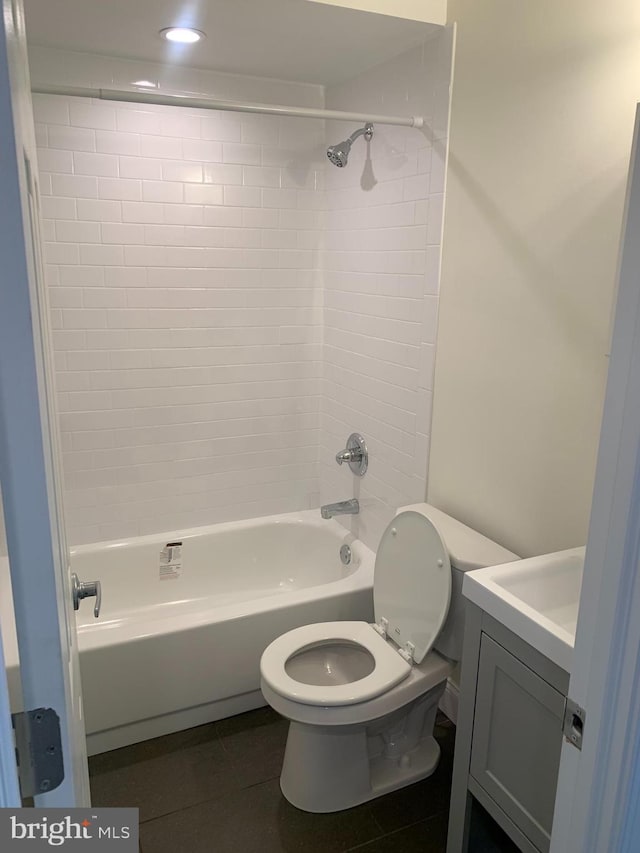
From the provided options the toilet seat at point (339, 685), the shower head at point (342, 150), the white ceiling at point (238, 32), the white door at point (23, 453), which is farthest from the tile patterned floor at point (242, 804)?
the white ceiling at point (238, 32)

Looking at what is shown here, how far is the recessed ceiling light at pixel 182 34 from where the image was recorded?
2170 millimetres

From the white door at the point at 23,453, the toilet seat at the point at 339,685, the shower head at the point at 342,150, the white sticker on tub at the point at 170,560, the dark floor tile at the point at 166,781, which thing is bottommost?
the dark floor tile at the point at 166,781

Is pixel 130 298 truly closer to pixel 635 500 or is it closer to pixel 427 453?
pixel 427 453

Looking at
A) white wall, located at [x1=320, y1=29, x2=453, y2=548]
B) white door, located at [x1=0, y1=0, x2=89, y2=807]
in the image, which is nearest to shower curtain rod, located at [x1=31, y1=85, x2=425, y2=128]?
white wall, located at [x1=320, y1=29, x2=453, y2=548]

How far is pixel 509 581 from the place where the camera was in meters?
1.57

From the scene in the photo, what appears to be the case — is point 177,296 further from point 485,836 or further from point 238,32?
point 485,836

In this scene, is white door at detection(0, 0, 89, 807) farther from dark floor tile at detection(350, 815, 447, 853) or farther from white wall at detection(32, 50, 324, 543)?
white wall at detection(32, 50, 324, 543)

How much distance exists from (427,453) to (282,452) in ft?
3.27

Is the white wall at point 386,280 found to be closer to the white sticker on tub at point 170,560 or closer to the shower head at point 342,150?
the shower head at point 342,150

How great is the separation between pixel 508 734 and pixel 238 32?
2.28 meters

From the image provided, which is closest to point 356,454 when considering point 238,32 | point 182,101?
point 182,101

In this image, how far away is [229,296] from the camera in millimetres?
2904

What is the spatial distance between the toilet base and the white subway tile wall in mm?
803

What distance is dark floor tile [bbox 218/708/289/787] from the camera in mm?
2164
